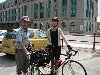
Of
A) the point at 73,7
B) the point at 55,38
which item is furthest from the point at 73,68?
the point at 73,7

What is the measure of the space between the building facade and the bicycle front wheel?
58.3 m

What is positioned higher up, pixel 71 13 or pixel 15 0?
pixel 15 0

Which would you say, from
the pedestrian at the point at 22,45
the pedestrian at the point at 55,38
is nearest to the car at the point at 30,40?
the pedestrian at the point at 55,38

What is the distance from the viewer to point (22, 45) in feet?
20.5

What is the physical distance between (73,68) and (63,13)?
65409 millimetres

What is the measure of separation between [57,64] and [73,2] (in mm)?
64042

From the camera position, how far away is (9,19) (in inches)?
4141

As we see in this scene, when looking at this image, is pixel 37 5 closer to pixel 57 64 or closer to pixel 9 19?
pixel 9 19

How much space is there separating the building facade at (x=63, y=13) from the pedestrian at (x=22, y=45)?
58.8 m

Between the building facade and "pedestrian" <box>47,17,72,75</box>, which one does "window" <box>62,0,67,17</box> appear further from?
"pedestrian" <box>47,17,72,75</box>

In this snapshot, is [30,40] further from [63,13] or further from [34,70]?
[63,13]

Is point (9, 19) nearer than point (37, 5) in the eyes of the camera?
No

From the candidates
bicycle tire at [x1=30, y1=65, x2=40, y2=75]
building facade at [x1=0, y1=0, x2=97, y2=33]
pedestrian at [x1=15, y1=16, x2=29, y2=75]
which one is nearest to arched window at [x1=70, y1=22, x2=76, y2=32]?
building facade at [x1=0, y1=0, x2=97, y2=33]

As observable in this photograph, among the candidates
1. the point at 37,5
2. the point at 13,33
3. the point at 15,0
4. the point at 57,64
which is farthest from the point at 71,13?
the point at 57,64
